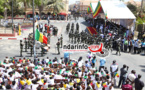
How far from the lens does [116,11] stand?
2453cm

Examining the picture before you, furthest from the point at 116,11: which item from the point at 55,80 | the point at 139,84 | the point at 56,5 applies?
the point at 56,5

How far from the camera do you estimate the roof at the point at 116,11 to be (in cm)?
2344

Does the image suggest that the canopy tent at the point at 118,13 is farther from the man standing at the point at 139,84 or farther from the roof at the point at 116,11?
the man standing at the point at 139,84

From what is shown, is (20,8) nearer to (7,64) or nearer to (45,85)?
(7,64)

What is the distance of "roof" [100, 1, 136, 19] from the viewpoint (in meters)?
23.4

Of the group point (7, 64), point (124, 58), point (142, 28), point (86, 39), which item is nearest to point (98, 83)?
point (7, 64)

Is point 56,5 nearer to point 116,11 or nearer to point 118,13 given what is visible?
point 116,11

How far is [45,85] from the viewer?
320 inches

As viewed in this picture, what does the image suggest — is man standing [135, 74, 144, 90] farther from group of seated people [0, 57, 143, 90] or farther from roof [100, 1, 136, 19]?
roof [100, 1, 136, 19]

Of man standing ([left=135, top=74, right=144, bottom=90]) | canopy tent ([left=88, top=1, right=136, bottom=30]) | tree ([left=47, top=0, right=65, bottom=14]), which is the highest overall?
tree ([left=47, top=0, right=65, bottom=14])

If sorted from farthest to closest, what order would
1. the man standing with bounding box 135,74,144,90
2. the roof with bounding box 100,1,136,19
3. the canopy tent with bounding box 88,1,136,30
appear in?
the roof with bounding box 100,1,136,19 < the canopy tent with bounding box 88,1,136,30 < the man standing with bounding box 135,74,144,90

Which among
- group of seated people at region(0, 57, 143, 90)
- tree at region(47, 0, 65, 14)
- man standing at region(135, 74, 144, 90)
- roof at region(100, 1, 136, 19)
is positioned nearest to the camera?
group of seated people at region(0, 57, 143, 90)

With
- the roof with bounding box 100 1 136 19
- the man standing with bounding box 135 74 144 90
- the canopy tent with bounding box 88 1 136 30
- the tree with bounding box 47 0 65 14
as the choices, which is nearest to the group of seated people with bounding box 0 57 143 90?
the man standing with bounding box 135 74 144 90

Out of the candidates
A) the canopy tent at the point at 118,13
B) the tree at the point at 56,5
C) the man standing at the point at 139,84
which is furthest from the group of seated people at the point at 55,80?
the tree at the point at 56,5
